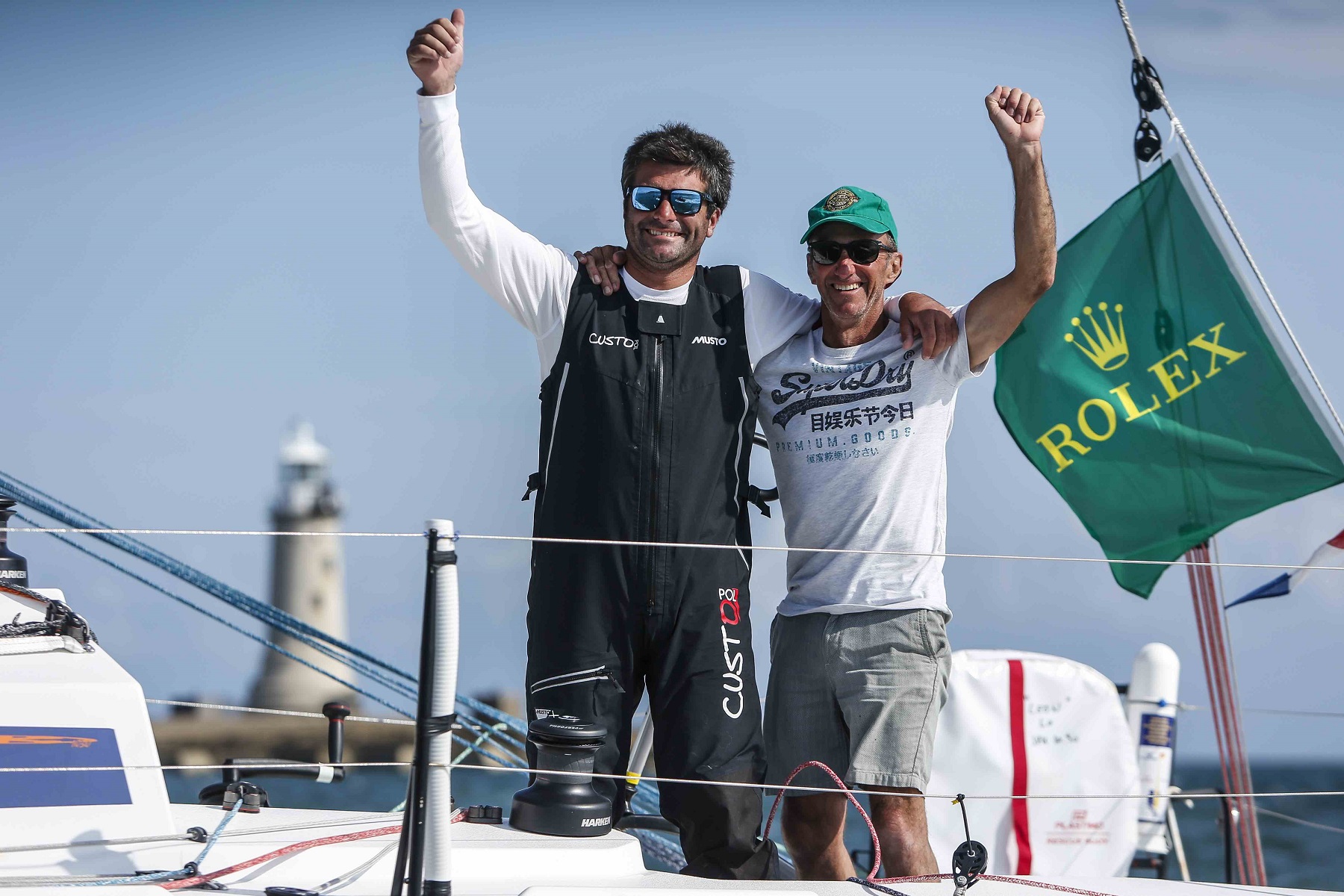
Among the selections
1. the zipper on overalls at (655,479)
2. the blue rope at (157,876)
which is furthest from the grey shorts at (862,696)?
the blue rope at (157,876)

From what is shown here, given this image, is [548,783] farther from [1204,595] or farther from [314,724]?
[314,724]

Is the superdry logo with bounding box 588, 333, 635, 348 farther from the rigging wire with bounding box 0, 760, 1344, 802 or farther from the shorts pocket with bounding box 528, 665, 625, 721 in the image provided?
the rigging wire with bounding box 0, 760, 1344, 802

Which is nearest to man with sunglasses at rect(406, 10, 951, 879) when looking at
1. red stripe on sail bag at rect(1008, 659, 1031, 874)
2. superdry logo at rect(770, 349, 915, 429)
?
superdry logo at rect(770, 349, 915, 429)

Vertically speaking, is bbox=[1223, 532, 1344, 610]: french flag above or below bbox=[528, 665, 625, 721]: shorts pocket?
above

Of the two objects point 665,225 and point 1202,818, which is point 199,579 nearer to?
point 665,225

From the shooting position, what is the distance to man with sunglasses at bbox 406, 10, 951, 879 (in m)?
2.73

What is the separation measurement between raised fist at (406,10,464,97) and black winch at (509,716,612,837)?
1280 mm

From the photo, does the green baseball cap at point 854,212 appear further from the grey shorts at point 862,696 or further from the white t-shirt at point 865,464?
the grey shorts at point 862,696

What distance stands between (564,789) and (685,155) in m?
1.34

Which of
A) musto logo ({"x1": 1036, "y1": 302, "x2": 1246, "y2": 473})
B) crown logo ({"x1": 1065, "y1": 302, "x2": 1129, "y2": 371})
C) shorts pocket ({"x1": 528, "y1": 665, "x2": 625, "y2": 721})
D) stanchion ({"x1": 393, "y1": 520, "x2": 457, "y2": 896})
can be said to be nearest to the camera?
stanchion ({"x1": 393, "y1": 520, "x2": 457, "y2": 896})

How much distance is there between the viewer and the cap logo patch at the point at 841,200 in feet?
9.83

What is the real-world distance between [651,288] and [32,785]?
153 cm

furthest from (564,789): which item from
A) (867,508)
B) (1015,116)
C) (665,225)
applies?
(1015,116)

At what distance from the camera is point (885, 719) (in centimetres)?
284
